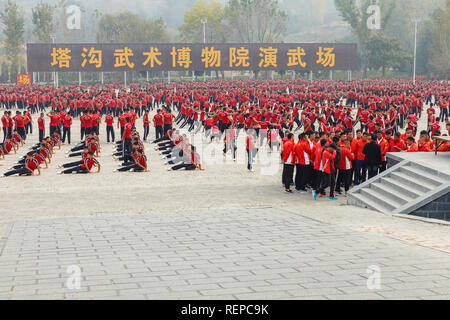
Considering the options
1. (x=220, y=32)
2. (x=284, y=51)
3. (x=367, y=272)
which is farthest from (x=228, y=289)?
(x=220, y=32)

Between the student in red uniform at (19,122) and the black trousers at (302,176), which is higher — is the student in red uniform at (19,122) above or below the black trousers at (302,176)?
above

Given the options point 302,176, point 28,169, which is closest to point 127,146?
point 28,169

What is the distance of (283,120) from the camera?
21.2 metres

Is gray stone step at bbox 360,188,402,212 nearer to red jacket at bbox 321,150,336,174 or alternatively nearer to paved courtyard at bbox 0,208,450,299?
red jacket at bbox 321,150,336,174

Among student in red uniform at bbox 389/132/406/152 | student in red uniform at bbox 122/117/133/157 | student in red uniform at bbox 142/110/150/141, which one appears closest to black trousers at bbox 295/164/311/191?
student in red uniform at bbox 389/132/406/152

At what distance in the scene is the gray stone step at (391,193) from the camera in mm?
11228

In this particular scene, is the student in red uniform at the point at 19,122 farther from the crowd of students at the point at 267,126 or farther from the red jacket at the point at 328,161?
the red jacket at the point at 328,161

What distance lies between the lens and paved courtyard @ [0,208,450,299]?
6.38m

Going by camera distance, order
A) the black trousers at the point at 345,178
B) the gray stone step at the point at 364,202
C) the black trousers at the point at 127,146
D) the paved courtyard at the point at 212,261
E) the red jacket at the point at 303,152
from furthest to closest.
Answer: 1. the black trousers at the point at 127,146
2. the red jacket at the point at 303,152
3. the black trousers at the point at 345,178
4. the gray stone step at the point at 364,202
5. the paved courtyard at the point at 212,261

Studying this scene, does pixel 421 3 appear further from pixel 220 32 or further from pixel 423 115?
pixel 423 115

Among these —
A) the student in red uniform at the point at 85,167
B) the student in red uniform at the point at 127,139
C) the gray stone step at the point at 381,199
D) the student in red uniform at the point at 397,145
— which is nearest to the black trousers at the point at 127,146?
the student in red uniform at the point at 127,139

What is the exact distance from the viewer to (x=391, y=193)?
11.7 m

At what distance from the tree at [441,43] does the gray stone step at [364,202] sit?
60652mm

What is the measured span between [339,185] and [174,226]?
469 cm
